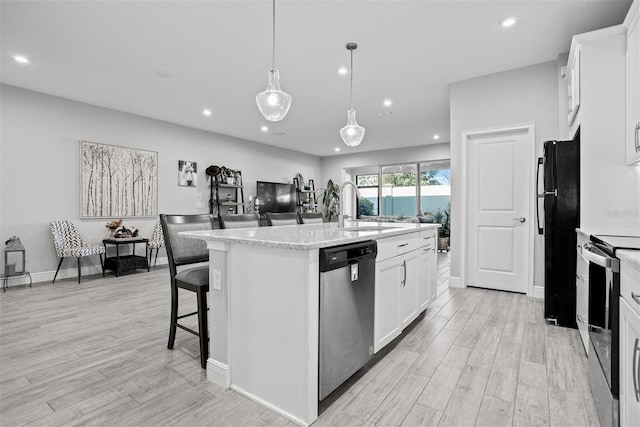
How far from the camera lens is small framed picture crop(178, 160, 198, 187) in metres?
6.21

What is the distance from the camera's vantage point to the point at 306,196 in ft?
31.1

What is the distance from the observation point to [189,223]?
2.39 m

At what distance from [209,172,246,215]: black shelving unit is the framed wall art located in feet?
3.90

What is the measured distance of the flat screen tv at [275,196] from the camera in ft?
25.9

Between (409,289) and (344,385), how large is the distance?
0.96 m

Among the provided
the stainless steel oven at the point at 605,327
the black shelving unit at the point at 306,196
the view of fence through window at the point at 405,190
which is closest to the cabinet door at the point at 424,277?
the stainless steel oven at the point at 605,327

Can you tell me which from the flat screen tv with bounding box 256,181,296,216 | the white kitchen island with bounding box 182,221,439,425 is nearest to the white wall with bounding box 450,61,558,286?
the white kitchen island with bounding box 182,221,439,425

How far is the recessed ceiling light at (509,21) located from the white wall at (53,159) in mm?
5487

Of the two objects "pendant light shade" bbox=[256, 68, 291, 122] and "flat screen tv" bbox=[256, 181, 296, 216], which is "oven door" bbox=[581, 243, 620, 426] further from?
"flat screen tv" bbox=[256, 181, 296, 216]

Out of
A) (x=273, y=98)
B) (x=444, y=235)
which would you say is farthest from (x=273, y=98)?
(x=444, y=235)

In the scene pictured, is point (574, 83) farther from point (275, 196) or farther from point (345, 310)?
point (275, 196)

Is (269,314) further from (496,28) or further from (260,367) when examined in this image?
(496,28)

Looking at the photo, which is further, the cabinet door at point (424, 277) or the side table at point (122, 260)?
the side table at point (122, 260)

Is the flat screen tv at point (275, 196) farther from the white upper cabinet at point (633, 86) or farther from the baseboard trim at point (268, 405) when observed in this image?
the white upper cabinet at point (633, 86)
